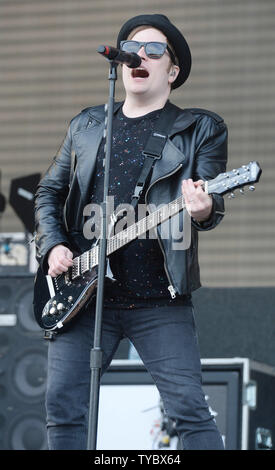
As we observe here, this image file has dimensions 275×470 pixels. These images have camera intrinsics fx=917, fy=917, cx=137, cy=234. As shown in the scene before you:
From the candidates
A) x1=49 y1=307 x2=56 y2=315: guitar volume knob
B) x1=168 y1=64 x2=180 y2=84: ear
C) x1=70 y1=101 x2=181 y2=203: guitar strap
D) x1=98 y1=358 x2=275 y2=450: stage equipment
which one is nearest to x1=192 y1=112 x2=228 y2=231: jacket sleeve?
x1=70 y1=101 x2=181 y2=203: guitar strap

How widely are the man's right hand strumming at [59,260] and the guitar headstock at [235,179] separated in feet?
2.06

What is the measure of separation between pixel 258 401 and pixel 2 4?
3795 millimetres

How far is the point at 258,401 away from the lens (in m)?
4.47

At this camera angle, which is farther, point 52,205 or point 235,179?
point 52,205

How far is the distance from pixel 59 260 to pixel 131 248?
27 centimetres

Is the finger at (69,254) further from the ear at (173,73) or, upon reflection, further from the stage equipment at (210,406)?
the stage equipment at (210,406)

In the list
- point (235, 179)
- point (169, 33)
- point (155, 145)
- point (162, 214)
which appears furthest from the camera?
point (169, 33)

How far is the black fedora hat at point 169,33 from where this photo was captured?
3.49 metres

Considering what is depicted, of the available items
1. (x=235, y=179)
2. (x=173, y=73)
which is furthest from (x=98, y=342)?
(x=173, y=73)

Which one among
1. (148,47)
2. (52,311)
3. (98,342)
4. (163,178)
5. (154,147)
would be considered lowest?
(98,342)

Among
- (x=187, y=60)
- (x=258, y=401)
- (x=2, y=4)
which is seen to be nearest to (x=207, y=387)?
(x=258, y=401)

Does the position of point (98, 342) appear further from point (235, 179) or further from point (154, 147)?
point (154, 147)

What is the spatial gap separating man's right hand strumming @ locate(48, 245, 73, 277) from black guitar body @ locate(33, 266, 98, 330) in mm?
70

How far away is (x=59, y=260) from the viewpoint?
3.36 metres
